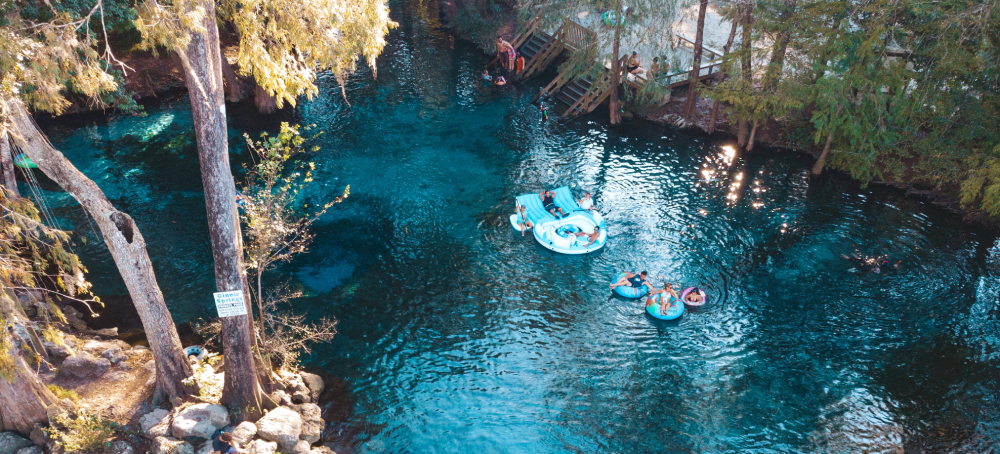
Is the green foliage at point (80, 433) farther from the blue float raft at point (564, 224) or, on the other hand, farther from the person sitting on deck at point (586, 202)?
the person sitting on deck at point (586, 202)

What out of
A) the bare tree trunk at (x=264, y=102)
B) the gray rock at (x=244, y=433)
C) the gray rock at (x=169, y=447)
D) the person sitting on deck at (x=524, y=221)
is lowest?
the gray rock at (x=244, y=433)

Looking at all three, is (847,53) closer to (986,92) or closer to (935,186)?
(986,92)

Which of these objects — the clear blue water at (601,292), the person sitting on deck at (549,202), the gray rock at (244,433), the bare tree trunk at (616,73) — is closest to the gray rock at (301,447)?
the clear blue water at (601,292)

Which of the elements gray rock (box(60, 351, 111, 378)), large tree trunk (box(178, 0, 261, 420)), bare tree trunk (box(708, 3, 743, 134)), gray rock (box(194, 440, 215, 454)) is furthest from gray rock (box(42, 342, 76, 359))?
bare tree trunk (box(708, 3, 743, 134))

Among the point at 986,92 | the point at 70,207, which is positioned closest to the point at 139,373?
the point at 70,207

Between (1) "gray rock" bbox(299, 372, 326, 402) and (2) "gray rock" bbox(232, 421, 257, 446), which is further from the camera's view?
(1) "gray rock" bbox(299, 372, 326, 402)

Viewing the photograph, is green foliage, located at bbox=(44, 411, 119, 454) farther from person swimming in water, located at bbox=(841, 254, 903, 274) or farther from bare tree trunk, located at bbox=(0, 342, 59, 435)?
person swimming in water, located at bbox=(841, 254, 903, 274)
